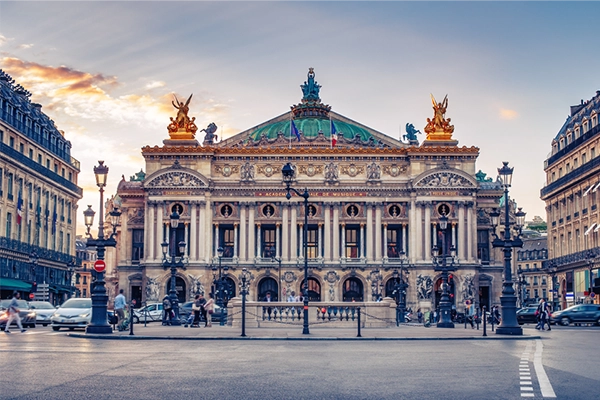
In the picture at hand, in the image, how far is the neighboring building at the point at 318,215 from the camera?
82.2m

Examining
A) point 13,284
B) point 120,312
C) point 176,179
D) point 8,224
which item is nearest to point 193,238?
point 176,179

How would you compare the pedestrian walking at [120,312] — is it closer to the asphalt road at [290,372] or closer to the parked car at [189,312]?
the asphalt road at [290,372]

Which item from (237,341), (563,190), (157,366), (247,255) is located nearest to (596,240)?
(563,190)

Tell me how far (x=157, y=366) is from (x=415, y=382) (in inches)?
235

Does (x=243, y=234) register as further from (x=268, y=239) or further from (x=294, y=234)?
(x=294, y=234)

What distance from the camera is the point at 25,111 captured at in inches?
2884

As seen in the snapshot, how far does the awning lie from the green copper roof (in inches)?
1426

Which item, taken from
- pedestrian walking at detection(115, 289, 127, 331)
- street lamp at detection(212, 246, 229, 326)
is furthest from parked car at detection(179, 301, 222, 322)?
pedestrian walking at detection(115, 289, 127, 331)

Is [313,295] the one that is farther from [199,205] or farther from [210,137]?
[210,137]

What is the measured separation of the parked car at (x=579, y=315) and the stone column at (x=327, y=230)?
29011 millimetres

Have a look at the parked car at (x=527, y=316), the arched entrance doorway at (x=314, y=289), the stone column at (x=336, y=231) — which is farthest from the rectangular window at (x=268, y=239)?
the parked car at (x=527, y=316)

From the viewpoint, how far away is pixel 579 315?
56844 mm

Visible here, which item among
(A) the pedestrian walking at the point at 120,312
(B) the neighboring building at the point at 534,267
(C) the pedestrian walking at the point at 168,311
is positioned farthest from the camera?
(B) the neighboring building at the point at 534,267

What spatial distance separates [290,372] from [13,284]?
52.8 m
